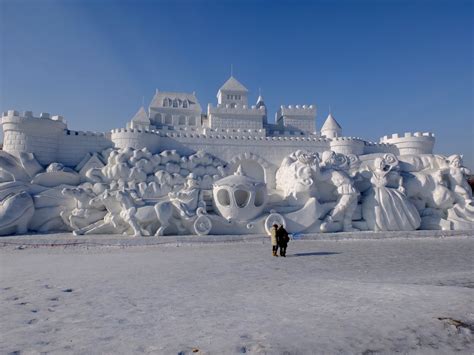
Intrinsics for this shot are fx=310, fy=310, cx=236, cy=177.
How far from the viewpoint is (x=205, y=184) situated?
15.3m

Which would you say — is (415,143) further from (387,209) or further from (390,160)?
(387,209)

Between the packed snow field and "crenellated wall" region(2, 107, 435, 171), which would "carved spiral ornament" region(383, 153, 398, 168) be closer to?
"crenellated wall" region(2, 107, 435, 171)

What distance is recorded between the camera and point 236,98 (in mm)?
29547

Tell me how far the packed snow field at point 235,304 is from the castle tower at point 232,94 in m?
22.9

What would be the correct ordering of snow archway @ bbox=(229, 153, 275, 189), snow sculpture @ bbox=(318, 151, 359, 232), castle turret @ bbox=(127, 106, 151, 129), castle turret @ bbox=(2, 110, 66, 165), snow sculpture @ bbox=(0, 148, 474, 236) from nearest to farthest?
A: snow sculpture @ bbox=(0, 148, 474, 236), snow sculpture @ bbox=(318, 151, 359, 232), castle turret @ bbox=(2, 110, 66, 165), snow archway @ bbox=(229, 153, 275, 189), castle turret @ bbox=(127, 106, 151, 129)

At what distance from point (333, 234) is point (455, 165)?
7.31m

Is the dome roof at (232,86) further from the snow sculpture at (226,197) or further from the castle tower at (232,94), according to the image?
the snow sculpture at (226,197)

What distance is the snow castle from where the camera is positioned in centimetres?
1136

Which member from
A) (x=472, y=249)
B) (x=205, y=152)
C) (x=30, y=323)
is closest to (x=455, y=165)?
(x=472, y=249)

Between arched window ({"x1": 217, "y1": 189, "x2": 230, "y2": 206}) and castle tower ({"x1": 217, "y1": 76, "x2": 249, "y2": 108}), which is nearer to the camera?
arched window ({"x1": 217, "y1": 189, "x2": 230, "y2": 206})

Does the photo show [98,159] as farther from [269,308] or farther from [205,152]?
[269,308]

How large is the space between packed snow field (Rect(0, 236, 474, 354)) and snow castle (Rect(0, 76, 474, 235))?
336 cm

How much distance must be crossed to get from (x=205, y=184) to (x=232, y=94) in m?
16.5

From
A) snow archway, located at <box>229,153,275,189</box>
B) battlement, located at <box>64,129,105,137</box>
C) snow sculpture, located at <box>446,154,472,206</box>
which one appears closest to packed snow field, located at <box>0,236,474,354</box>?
snow sculpture, located at <box>446,154,472,206</box>
